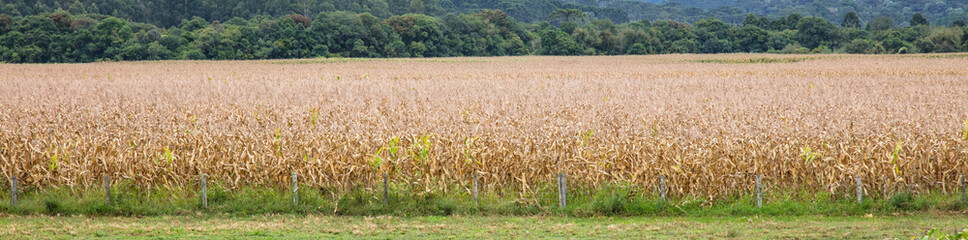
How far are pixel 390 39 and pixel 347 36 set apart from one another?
15.4 feet

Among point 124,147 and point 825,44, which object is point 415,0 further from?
point 124,147

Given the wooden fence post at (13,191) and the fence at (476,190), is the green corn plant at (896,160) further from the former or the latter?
the wooden fence post at (13,191)

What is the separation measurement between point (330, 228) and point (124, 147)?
15.5ft

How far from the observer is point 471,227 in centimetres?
848

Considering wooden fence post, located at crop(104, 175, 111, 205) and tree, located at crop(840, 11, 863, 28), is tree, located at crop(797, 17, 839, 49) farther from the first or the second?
wooden fence post, located at crop(104, 175, 111, 205)

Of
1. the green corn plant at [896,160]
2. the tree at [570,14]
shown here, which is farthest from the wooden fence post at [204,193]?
the tree at [570,14]

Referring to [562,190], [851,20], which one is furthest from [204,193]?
[851,20]

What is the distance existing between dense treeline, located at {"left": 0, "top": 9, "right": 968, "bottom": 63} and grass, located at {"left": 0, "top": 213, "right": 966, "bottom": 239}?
63.0 m

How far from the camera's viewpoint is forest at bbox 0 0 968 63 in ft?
233

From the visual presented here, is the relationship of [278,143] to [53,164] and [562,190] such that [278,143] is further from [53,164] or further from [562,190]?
[562,190]

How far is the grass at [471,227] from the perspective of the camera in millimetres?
7910

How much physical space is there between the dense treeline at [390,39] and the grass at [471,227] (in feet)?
207

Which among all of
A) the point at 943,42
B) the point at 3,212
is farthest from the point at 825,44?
the point at 3,212

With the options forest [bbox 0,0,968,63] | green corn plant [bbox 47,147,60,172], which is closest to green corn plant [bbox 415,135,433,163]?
green corn plant [bbox 47,147,60,172]
